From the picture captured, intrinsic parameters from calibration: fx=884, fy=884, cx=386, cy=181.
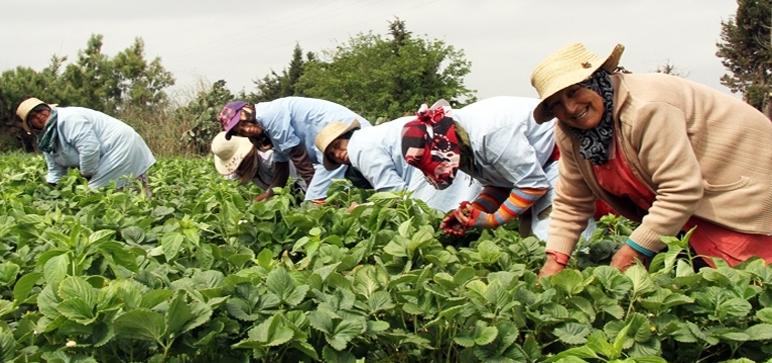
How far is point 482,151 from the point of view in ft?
12.2

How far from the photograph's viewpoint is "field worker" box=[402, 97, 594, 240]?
3656 millimetres

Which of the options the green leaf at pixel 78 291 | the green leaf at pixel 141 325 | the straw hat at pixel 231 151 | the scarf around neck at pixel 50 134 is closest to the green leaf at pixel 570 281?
the green leaf at pixel 141 325

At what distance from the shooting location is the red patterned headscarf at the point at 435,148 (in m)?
3.66

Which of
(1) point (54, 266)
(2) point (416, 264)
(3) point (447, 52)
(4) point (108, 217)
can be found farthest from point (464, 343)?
(3) point (447, 52)

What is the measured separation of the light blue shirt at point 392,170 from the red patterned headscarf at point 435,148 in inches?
40.8

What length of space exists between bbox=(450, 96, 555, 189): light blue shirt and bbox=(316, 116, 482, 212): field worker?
0.88 m

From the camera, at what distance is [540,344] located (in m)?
2.19

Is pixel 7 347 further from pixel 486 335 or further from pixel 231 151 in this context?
pixel 231 151

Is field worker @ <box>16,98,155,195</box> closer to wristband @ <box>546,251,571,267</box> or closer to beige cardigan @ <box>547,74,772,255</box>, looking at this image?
wristband @ <box>546,251,571,267</box>

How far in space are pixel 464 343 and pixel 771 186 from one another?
1.47 metres

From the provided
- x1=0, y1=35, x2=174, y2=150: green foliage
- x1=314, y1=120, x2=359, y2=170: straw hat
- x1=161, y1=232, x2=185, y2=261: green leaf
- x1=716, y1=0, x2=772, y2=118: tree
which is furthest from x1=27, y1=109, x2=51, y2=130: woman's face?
x1=716, y1=0, x2=772, y2=118: tree

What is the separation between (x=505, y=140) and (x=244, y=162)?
12.5 ft

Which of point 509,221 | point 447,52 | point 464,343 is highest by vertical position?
point 464,343

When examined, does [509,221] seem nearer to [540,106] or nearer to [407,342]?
[540,106]
